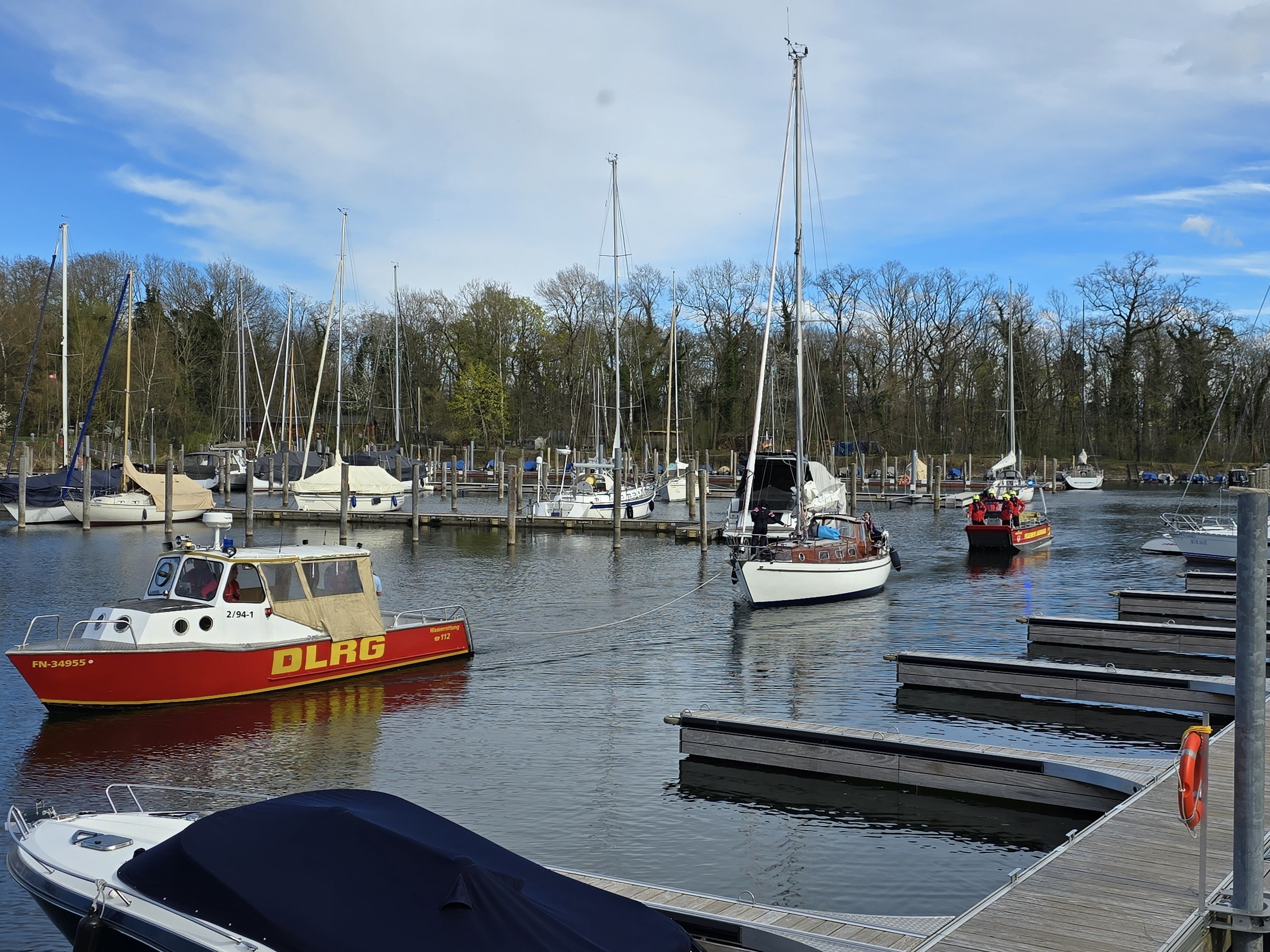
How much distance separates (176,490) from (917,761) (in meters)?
47.5

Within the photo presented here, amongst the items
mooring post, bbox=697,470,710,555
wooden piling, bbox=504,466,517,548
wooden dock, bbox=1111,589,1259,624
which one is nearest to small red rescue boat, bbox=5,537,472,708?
wooden dock, bbox=1111,589,1259,624

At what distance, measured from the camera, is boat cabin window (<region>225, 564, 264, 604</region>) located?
17500mm

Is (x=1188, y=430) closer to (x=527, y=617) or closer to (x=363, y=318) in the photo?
(x=363, y=318)

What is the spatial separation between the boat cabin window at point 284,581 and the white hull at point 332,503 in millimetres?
36252

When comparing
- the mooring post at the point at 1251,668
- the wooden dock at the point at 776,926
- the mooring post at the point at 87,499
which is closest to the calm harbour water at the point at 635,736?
the wooden dock at the point at 776,926

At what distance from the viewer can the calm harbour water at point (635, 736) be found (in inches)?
454

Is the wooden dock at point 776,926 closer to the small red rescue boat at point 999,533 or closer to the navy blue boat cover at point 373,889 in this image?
the navy blue boat cover at point 373,889

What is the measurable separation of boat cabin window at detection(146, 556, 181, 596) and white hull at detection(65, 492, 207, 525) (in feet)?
112

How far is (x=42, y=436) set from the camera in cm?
7150

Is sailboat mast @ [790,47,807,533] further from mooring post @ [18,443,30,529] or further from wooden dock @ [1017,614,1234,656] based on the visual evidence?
mooring post @ [18,443,30,529]

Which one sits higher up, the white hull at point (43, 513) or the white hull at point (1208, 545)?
the white hull at point (43, 513)

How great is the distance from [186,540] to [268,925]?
44.5ft

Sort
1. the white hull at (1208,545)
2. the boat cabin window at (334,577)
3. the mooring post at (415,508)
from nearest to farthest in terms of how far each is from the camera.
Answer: the boat cabin window at (334,577) < the white hull at (1208,545) < the mooring post at (415,508)

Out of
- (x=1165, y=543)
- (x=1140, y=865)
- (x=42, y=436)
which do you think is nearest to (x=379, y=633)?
(x=1140, y=865)
